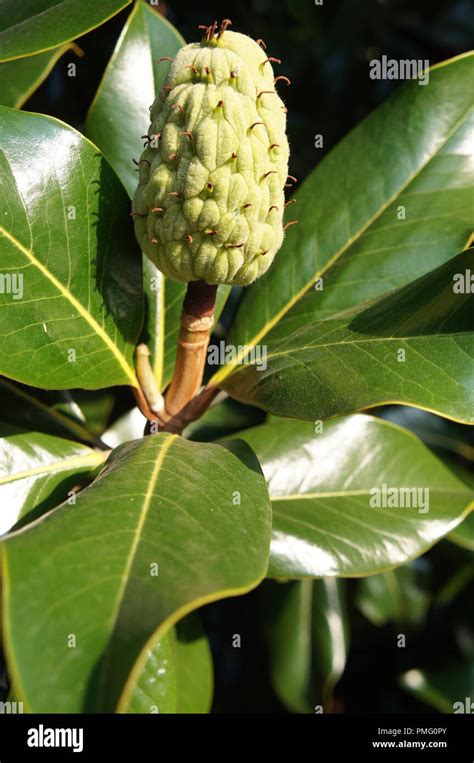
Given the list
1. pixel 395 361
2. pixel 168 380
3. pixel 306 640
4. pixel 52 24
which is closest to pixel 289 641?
pixel 306 640

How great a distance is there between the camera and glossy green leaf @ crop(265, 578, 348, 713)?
290 centimetres

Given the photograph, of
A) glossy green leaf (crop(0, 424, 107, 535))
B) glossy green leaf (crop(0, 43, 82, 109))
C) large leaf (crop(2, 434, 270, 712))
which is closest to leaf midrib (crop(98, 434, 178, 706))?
large leaf (crop(2, 434, 270, 712))

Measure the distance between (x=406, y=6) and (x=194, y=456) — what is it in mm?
2838

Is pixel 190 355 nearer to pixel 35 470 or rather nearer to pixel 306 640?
pixel 35 470

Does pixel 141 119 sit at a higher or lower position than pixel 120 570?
higher

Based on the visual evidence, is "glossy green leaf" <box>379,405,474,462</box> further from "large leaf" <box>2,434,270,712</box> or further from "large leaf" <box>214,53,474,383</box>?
"large leaf" <box>2,434,270,712</box>

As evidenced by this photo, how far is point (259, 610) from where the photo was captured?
3117 millimetres

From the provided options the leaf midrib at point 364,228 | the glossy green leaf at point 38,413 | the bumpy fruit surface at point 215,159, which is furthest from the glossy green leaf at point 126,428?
the bumpy fruit surface at point 215,159

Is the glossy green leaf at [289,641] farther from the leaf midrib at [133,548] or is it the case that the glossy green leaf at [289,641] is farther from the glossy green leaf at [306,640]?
the leaf midrib at [133,548]

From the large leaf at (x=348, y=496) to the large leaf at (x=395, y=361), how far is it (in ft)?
1.74

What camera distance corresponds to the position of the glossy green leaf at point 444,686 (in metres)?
3.04

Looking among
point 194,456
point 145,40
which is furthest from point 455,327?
point 145,40

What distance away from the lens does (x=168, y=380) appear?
6.38ft

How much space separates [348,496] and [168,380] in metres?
0.59
